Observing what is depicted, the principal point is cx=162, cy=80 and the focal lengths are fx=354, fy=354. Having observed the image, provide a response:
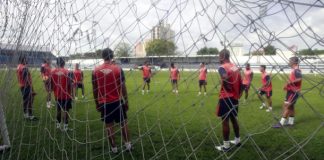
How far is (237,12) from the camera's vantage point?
9.32ft

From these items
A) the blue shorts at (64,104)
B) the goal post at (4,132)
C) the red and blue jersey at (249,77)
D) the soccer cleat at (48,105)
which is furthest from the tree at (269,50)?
the goal post at (4,132)

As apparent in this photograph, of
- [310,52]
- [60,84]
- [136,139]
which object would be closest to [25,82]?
[60,84]

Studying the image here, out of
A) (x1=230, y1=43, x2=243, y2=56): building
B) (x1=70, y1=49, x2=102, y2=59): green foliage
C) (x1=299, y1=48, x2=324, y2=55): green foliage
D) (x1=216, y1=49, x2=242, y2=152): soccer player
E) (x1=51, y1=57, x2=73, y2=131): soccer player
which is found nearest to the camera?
(x1=299, y1=48, x2=324, y2=55): green foliage

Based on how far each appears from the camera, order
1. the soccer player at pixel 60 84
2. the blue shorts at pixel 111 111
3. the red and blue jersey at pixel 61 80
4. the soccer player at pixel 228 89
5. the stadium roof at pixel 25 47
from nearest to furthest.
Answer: the soccer player at pixel 228 89, the stadium roof at pixel 25 47, the soccer player at pixel 60 84, the red and blue jersey at pixel 61 80, the blue shorts at pixel 111 111

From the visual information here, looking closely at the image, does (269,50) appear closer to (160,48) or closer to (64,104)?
(160,48)

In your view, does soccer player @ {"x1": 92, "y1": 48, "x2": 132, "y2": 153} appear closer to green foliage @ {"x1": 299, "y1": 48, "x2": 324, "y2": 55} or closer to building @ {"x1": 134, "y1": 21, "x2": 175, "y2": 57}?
building @ {"x1": 134, "y1": 21, "x2": 175, "y2": 57}

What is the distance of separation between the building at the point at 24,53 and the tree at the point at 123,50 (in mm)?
867

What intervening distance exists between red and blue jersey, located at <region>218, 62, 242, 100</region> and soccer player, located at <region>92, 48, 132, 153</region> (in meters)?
1.25

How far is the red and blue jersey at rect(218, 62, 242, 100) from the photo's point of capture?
12.5 feet

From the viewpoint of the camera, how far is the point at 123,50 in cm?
392

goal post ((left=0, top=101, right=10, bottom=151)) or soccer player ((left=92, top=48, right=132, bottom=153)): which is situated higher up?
soccer player ((left=92, top=48, right=132, bottom=153))

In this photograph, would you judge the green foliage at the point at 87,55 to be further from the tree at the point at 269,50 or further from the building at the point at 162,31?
the tree at the point at 269,50

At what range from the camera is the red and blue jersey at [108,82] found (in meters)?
4.44

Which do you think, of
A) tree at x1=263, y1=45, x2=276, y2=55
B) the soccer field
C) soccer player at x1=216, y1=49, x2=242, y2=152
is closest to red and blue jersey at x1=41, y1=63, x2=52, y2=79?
the soccer field
